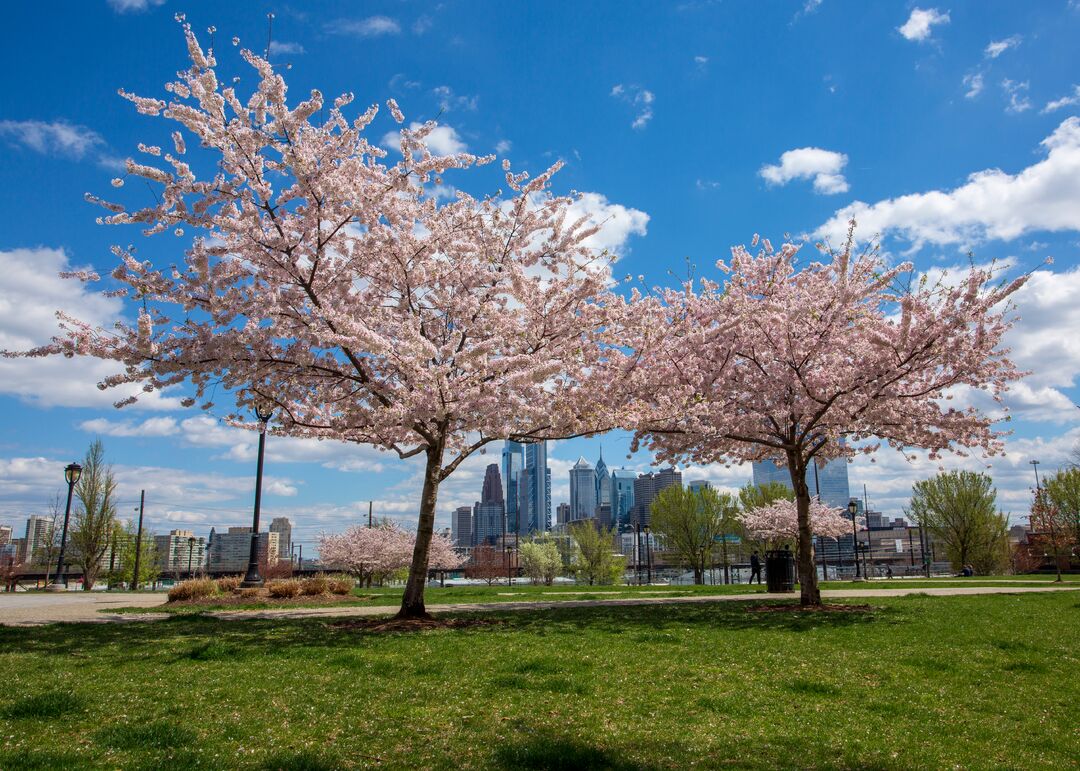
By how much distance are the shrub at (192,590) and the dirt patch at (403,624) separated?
9767 mm

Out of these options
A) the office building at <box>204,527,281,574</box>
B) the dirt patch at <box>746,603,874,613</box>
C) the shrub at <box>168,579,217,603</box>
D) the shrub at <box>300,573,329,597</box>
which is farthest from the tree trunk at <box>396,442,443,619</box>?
the office building at <box>204,527,281,574</box>

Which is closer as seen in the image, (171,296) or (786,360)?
(171,296)

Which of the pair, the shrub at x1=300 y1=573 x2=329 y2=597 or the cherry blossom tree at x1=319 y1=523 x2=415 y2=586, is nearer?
the shrub at x1=300 y1=573 x2=329 y2=597

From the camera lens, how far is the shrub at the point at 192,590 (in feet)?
66.4

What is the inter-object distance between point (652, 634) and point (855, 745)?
19.5 feet

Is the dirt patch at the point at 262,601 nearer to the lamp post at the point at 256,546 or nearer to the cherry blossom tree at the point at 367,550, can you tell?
the lamp post at the point at 256,546

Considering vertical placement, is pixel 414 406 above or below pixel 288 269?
below

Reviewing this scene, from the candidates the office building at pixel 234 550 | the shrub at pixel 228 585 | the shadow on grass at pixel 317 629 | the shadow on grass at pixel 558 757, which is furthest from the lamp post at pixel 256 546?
the office building at pixel 234 550

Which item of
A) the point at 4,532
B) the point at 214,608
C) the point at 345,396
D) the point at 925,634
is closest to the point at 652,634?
the point at 925,634

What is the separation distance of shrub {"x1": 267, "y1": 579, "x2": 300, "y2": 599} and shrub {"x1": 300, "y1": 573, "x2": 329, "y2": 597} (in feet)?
0.88

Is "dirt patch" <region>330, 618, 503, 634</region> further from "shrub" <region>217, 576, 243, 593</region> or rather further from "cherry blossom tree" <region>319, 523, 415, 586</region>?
"cherry blossom tree" <region>319, 523, 415, 586</region>

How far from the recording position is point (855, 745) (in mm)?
5488

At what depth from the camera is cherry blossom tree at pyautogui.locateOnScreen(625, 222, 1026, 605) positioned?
15430mm

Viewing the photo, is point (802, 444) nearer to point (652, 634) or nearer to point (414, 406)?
point (652, 634)
